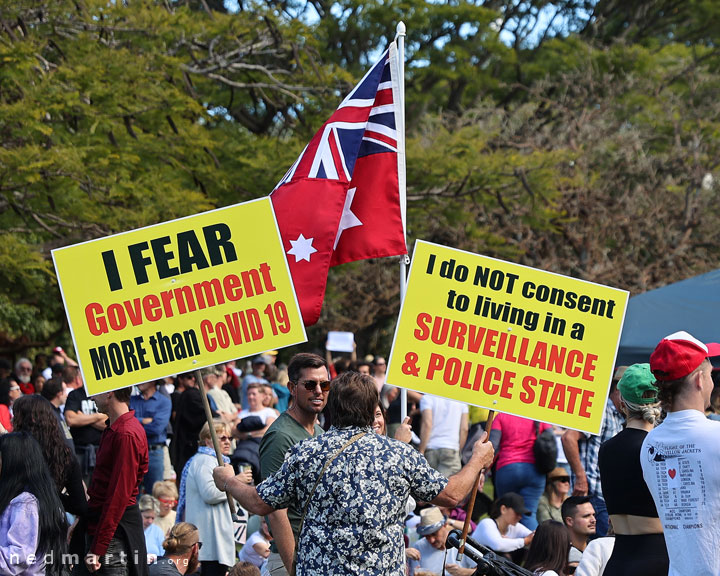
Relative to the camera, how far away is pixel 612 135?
80.6 ft

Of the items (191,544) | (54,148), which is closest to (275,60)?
(54,148)

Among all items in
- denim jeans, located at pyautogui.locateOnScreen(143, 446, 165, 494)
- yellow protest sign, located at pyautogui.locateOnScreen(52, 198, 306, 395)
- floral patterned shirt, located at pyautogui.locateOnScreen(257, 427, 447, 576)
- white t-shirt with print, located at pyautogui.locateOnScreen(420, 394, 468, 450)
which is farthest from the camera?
denim jeans, located at pyautogui.locateOnScreen(143, 446, 165, 494)

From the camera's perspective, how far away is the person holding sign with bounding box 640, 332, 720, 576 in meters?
3.60

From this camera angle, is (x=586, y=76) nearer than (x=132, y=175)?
No

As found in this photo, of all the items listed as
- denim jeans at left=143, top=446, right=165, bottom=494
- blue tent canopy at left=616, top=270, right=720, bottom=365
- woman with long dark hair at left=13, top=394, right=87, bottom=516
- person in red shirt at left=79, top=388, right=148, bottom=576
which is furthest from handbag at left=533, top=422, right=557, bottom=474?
woman with long dark hair at left=13, top=394, right=87, bottom=516

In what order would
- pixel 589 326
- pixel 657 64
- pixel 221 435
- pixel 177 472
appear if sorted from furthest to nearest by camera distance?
pixel 657 64 < pixel 177 472 < pixel 221 435 < pixel 589 326

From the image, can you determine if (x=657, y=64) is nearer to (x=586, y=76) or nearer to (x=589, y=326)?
(x=586, y=76)

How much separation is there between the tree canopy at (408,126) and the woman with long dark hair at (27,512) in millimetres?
6799

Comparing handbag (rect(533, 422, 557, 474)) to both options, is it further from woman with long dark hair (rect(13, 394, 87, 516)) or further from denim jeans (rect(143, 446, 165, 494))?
woman with long dark hair (rect(13, 394, 87, 516))

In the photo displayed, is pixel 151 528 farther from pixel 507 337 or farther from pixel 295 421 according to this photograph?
pixel 507 337

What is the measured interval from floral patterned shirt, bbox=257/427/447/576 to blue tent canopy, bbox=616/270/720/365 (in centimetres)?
628

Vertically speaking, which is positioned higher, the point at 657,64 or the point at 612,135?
the point at 657,64

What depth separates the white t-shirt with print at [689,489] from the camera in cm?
360

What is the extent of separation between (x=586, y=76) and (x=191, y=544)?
20.7m
